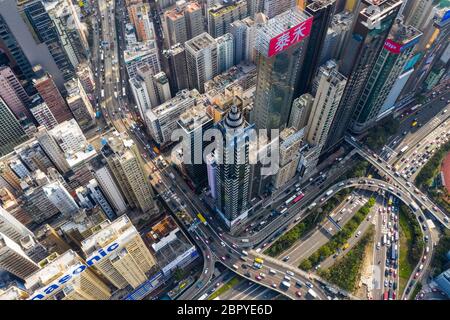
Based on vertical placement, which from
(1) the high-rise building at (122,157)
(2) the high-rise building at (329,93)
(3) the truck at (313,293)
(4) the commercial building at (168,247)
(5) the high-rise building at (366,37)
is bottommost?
(3) the truck at (313,293)

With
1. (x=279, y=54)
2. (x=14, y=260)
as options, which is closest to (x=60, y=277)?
(x=14, y=260)

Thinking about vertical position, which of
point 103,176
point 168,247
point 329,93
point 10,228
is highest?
point 329,93

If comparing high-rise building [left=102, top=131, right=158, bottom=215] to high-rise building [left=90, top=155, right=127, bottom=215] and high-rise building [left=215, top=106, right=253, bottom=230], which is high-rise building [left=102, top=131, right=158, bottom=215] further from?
high-rise building [left=215, top=106, right=253, bottom=230]

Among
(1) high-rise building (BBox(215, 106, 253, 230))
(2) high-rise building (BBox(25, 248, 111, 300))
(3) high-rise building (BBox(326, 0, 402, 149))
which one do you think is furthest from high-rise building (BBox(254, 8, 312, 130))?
(2) high-rise building (BBox(25, 248, 111, 300))

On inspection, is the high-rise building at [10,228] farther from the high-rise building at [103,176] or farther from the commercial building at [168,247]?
the commercial building at [168,247]

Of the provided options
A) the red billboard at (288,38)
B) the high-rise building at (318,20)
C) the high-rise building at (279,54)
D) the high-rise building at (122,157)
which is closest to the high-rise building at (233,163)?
the high-rise building at (279,54)

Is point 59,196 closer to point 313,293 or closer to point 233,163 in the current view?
point 233,163
